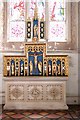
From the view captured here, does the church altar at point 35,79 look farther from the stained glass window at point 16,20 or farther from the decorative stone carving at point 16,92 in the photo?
the stained glass window at point 16,20

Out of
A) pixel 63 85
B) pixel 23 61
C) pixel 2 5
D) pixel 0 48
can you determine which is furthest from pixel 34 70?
pixel 2 5

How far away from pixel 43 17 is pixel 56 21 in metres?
0.42

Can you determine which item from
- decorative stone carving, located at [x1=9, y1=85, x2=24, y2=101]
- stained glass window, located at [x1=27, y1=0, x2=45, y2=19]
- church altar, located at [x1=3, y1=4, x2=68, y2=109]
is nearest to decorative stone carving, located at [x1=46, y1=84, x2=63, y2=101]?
church altar, located at [x1=3, y1=4, x2=68, y2=109]

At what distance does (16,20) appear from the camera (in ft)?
27.0

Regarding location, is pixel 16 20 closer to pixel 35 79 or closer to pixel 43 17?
pixel 43 17

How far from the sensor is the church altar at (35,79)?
273 inches

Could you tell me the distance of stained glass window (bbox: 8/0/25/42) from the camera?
8133 millimetres

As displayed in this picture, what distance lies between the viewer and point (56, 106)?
6.92m

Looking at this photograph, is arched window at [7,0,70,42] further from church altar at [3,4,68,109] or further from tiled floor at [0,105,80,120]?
tiled floor at [0,105,80,120]

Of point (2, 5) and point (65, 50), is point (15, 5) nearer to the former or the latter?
point (2, 5)

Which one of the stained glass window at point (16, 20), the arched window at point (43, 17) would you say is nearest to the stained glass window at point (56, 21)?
the arched window at point (43, 17)

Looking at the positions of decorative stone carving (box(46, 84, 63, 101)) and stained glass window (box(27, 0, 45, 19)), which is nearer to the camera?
decorative stone carving (box(46, 84, 63, 101))

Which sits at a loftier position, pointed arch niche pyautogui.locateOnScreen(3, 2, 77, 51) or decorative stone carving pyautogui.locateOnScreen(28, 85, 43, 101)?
pointed arch niche pyautogui.locateOnScreen(3, 2, 77, 51)

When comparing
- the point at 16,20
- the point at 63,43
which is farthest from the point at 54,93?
the point at 16,20
